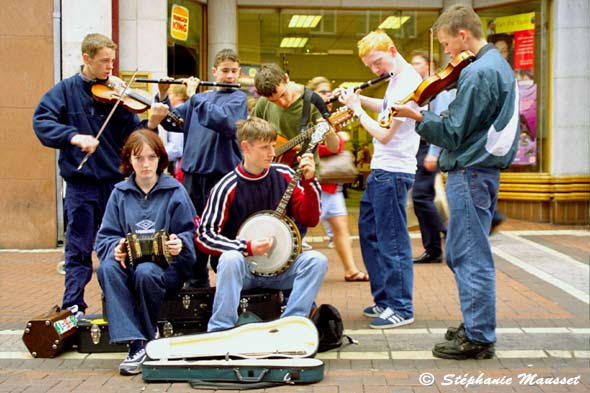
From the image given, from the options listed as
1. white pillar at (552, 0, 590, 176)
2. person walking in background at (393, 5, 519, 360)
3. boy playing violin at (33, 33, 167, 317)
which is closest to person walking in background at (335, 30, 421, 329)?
person walking in background at (393, 5, 519, 360)

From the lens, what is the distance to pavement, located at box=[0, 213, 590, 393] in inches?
181

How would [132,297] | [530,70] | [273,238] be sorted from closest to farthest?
[132,297] < [273,238] < [530,70]

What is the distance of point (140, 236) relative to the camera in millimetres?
4926

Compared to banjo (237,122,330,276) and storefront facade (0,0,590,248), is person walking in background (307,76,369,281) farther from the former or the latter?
banjo (237,122,330,276)

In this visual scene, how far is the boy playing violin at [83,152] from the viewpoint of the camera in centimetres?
→ 587

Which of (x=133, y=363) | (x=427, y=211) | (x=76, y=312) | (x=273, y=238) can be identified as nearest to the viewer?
(x=133, y=363)

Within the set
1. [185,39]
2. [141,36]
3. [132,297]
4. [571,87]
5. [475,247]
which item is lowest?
[132,297]

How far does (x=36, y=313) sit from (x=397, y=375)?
9.81ft

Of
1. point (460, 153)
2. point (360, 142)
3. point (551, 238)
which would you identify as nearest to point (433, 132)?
point (460, 153)

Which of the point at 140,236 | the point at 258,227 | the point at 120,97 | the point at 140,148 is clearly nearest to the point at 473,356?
the point at 258,227

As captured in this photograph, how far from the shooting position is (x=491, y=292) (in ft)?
16.3

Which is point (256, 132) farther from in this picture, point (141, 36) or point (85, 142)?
point (141, 36)

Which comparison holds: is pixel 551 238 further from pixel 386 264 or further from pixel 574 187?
pixel 386 264

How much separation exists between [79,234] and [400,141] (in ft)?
7.39
